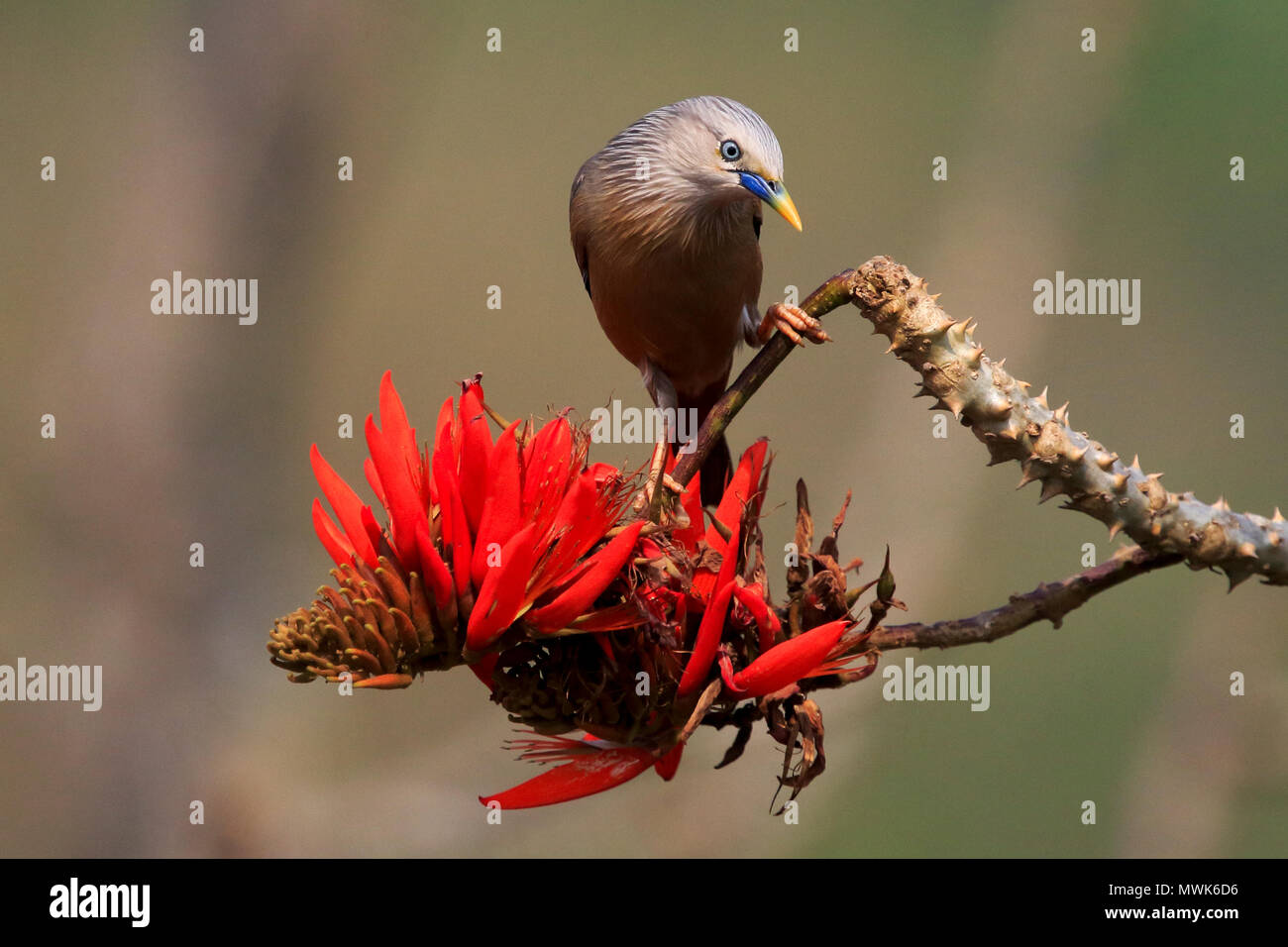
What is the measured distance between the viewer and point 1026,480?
1.48 m

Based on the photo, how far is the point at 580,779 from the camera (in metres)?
1.55

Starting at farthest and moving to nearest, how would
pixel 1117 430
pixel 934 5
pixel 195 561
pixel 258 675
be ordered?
1. pixel 934 5
2. pixel 1117 430
3. pixel 258 675
4. pixel 195 561

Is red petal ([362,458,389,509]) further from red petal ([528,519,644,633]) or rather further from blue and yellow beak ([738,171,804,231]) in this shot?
blue and yellow beak ([738,171,804,231])

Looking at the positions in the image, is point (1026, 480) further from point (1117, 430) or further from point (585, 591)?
point (1117, 430)

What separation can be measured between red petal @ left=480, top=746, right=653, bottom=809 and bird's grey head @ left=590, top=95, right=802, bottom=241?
1.06 metres

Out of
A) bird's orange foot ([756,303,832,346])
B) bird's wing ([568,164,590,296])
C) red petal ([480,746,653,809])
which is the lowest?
red petal ([480,746,653,809])

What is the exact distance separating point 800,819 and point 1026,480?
3591 millimetres

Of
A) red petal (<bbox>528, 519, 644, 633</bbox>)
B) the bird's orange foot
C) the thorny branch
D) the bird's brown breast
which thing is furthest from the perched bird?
red petal (<bbox>528, 519, 644, 633</bbox>)

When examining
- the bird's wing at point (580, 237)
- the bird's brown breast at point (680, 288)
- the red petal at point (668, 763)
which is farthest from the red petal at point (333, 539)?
the bird's wing at point (580, 237)

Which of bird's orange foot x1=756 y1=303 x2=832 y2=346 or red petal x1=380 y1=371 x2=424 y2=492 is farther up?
bird's orange foot x1=756 y1=303 x2=832 y2=346

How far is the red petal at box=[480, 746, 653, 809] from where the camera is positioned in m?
1.54

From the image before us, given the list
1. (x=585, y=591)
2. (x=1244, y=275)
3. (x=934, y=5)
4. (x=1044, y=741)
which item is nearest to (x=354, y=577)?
(x=585, y=591)

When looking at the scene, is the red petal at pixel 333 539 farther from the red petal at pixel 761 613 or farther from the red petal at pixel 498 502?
the red petal at pixel 761 613

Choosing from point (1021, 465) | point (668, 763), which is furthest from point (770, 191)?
point (668, 763)
